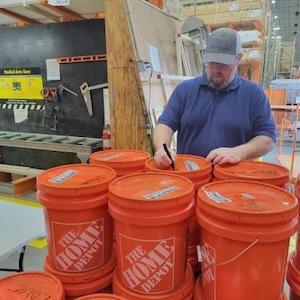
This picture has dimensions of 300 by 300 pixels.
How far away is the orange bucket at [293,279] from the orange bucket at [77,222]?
0.59 meters

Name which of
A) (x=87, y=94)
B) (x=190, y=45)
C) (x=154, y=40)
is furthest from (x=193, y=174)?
(x=190, y=45)

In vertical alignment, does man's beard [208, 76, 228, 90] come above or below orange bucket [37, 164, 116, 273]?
above

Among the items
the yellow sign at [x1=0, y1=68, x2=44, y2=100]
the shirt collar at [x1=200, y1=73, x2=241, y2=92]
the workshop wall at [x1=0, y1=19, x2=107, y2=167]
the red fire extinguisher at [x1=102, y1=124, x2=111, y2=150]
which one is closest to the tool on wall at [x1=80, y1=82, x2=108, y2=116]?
the workshop wall at [x1=0, y1=19, x2=107, y2=167]

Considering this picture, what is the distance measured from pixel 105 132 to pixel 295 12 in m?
16.4

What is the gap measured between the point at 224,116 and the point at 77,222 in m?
1.02

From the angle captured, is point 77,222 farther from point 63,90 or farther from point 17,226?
point 63,90

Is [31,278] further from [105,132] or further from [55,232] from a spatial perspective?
[105,132]

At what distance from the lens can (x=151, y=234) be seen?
2.93 feet

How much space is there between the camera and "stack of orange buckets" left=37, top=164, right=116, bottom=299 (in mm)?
990

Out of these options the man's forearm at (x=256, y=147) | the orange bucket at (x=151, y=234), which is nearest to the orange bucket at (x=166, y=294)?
the orange bucket at (x=151, y=234)

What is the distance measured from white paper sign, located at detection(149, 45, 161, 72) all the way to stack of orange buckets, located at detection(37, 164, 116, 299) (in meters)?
2.18

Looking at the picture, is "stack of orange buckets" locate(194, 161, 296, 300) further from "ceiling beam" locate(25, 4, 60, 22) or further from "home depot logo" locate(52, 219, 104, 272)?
"ceiling beam" locate(25, 4, 60, 22)

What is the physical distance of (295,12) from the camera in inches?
627

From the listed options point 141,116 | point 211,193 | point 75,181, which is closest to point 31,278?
point 75,181
